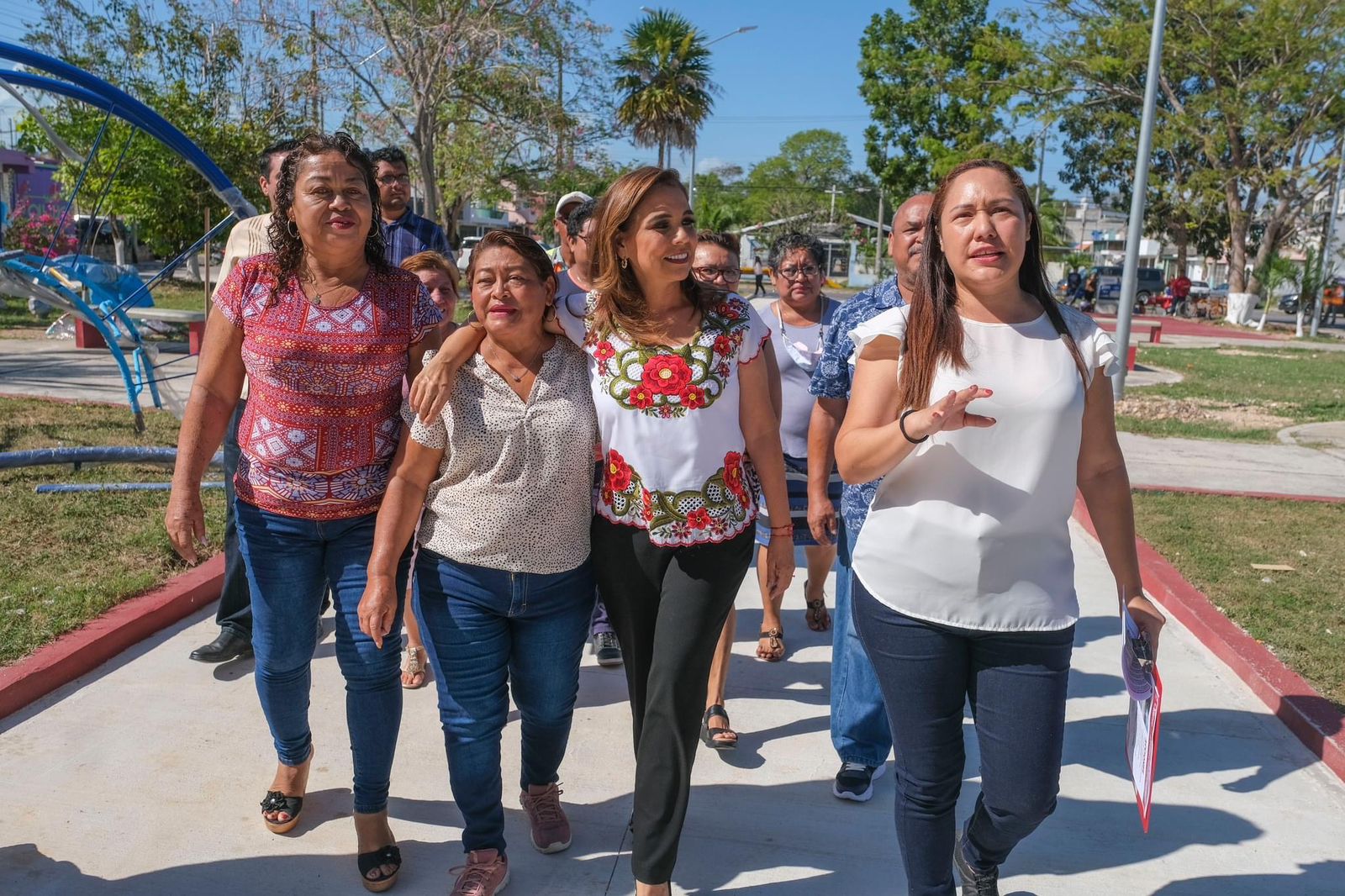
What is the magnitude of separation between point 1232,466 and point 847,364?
24.3 feet

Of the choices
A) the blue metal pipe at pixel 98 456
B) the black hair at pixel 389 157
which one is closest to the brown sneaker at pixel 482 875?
the black hair at pixel 389 157

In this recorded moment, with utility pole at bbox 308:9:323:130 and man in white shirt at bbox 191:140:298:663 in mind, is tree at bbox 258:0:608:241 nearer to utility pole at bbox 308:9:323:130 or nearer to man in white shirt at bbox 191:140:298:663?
utility pole at bbox 308:9:323:130

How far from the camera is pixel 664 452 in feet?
8.73

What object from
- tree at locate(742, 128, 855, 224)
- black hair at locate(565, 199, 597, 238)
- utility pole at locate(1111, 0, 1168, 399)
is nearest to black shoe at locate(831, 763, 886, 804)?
black hair at locate(565, 199, 597, 238)

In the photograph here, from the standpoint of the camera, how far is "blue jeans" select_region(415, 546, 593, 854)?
2.75 metres

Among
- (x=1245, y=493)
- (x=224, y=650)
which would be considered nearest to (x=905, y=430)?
(x=224, y=650)

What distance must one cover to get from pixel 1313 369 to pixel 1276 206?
1969cm

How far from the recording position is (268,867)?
304 centimetres

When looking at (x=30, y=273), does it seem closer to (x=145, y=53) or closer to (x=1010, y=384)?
(x=1010, y=384)

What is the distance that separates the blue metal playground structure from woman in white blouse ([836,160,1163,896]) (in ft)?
12.4

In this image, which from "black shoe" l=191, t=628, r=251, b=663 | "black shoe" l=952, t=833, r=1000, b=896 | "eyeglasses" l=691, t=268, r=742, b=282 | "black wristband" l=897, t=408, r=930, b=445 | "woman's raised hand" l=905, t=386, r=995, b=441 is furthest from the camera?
"black shoe" l=191, t=628, r=251, b=663

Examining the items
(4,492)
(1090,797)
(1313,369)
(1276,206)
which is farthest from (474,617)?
(1276,206)

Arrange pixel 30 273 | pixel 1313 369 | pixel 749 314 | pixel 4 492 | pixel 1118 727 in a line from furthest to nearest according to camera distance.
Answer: pixel 1313 369
pixel 30 273
pixel 4 492
pixel 1118 727
pixel 749 314

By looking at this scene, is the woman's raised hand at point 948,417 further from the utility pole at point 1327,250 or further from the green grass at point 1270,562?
the utility pole at point 1327,250
